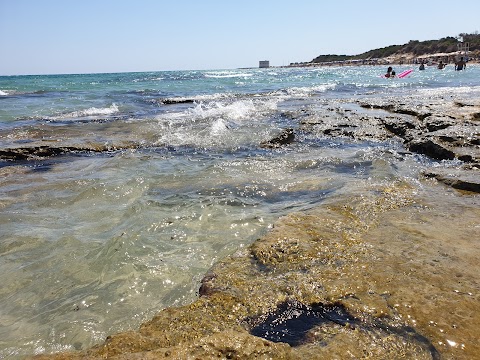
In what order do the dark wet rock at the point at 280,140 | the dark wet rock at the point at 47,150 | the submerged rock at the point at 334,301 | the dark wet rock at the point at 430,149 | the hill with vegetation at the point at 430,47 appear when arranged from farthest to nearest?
the hill with vegetation at the point at 430,47, the dark wet rock at the point at 280,140, the dark wet rock at the point at 47,150, the dark wet rock at the point at 430,149, the submerged rock at the point at 334,301

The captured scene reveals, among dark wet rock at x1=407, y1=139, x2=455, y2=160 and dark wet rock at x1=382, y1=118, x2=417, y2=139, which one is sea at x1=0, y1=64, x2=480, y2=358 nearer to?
dark wet rock at x1=407, y1=139, x2=455, y2=160

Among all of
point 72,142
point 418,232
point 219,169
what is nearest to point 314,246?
point 418,232

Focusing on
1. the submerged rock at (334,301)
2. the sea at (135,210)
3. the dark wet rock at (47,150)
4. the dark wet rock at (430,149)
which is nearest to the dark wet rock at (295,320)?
the submerged rock at (334,301)

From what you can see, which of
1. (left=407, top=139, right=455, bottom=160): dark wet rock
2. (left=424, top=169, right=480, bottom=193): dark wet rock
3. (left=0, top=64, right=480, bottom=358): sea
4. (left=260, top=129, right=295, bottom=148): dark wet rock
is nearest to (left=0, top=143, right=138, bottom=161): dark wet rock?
(left=0, top=64, right=480, bottom=358): sea

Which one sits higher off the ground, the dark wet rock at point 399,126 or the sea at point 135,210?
the dark wet rock at point 399,126

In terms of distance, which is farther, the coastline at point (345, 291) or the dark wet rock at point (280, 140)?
the dark wet rock at point (280, 140)

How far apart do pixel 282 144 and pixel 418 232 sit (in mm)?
4477

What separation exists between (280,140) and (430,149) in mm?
2740

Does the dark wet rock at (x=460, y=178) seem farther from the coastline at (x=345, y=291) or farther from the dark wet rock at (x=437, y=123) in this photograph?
the dark wet rock at (x=437, y=123)

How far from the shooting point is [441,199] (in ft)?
12.3

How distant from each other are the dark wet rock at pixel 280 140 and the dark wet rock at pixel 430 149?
7.55 ft

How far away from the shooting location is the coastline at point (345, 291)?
1666mm

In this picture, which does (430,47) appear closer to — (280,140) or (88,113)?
(88,113)

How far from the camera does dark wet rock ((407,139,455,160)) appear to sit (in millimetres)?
5703
